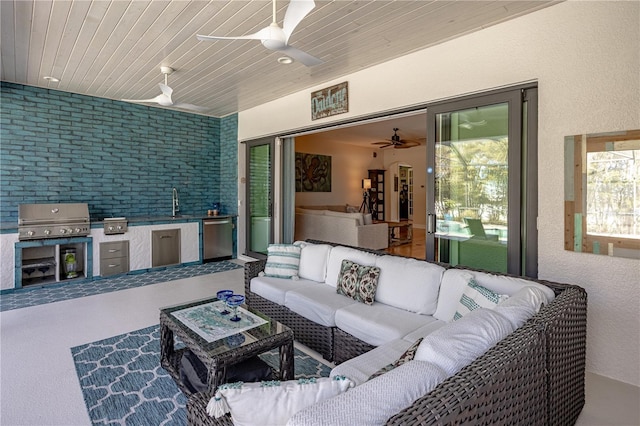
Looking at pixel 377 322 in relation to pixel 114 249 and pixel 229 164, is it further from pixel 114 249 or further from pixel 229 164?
pixel 229 164

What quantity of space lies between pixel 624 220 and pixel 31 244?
21.2 ft

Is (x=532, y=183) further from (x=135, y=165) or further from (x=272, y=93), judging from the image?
(x=135, y=165)

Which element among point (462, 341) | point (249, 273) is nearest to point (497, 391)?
point (462, 341)

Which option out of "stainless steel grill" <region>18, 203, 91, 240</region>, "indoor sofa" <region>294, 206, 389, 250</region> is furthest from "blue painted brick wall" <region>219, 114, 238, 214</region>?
"stainless steel grill" <region>18, 203, 91, 240</region>

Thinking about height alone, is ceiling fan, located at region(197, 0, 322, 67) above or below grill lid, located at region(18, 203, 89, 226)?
above

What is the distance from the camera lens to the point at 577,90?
2.63 meters

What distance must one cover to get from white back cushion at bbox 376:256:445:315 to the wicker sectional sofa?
0.01 metres

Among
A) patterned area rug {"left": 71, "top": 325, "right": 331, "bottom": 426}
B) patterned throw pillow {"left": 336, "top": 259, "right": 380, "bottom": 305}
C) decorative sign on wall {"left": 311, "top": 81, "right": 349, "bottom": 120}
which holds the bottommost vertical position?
patterned area rug {"left": 71, "top": 325, "right": 331, "bottom": 426}

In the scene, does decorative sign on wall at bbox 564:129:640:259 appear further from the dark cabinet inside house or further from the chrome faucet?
the dark cabinet inside house

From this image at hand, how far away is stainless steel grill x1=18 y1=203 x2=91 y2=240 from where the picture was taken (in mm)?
4605

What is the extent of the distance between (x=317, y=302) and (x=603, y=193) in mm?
2328

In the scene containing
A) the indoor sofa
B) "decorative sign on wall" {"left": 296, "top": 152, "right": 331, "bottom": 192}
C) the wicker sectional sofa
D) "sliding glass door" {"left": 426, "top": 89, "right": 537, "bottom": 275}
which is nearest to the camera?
the wicker sectional sofa

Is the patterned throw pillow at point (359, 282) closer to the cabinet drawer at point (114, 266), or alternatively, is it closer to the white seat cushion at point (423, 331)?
the white seat cushion at point (423, 331)

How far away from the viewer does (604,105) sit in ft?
8.27
